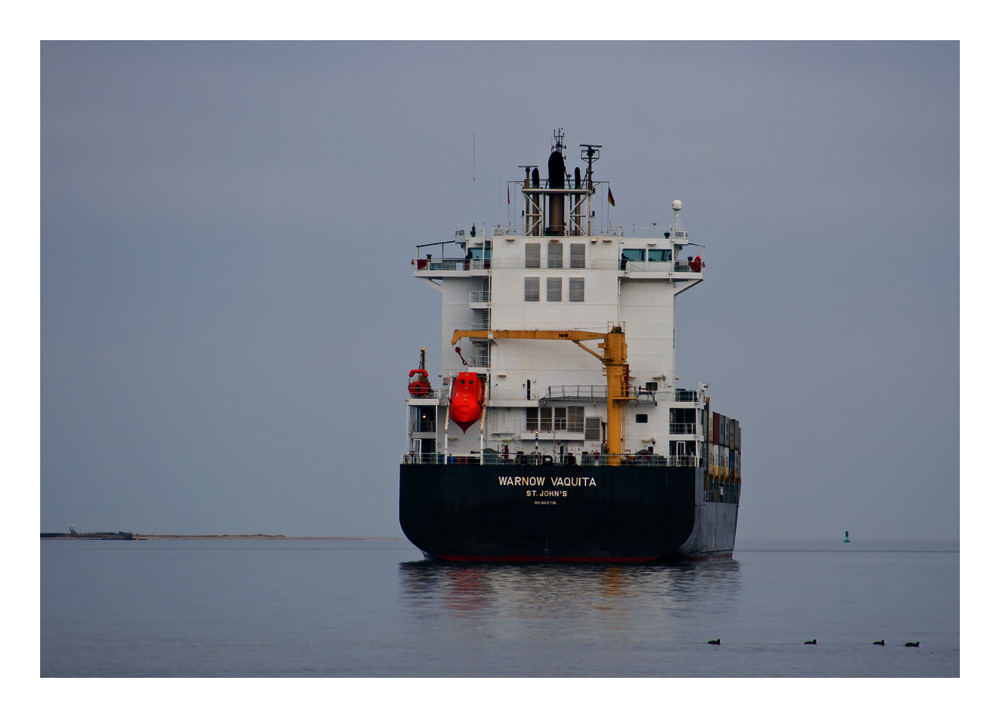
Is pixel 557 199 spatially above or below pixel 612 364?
above

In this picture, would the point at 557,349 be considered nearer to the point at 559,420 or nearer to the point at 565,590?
the point at 559,420

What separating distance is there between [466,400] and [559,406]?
4.19 metres

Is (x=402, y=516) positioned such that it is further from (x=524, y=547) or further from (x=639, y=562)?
(x=639, y=562)

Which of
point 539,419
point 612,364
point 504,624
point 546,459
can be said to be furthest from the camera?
point 539,419

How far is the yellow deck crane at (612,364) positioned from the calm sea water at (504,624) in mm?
5703

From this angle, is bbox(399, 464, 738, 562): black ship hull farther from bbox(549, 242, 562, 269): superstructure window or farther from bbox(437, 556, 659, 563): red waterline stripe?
bbox(549, 242, 562, 269): superstructure window

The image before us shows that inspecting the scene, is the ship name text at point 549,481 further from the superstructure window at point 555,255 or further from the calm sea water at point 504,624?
the superstructure window at point 555,255

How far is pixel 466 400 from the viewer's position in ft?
202

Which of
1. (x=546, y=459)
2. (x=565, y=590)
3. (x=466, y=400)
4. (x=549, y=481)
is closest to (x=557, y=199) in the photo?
(x=466, y=400)

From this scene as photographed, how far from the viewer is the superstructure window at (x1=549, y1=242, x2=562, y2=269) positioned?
64938mm

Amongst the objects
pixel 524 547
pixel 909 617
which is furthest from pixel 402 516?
pixel 909 617

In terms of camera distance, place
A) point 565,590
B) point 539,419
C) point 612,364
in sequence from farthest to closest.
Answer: point 539,419, point 612,364, point 565,590

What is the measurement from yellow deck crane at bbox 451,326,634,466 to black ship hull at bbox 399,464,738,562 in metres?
2.58

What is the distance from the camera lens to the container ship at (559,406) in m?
57.7
